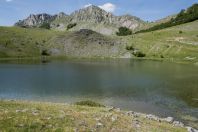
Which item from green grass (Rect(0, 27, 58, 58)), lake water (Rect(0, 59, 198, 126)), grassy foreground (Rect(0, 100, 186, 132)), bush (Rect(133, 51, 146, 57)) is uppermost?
green grass (Rect(0, 27, 58, 58))

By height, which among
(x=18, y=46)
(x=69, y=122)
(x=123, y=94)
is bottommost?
(x=123, y=94)

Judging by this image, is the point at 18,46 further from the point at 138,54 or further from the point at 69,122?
the point at 69,122

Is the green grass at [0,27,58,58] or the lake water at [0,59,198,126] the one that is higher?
the green grass at [0,27,58,58]

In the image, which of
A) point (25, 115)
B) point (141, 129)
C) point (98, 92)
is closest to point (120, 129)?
point (141, 129)

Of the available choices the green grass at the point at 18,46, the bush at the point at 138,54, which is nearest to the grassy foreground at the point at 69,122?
the green grass at the point at 18,46

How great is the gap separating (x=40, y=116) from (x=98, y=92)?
38155 millimetres

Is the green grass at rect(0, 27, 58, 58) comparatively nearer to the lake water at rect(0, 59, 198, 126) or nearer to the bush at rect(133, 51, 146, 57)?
the bush at rect(133, 51, 146, 57)

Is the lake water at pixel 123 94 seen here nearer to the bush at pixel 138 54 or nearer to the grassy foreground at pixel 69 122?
the grassy foreground at pixel 69 122

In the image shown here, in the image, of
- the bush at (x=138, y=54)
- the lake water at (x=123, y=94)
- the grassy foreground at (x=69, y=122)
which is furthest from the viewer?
the bush at (x=138, y=54)

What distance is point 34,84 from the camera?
73812mm

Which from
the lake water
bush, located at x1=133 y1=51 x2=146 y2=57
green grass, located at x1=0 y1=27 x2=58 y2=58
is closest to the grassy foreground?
the lake water

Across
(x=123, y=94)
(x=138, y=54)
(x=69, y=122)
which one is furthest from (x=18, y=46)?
(x=69, y=122)

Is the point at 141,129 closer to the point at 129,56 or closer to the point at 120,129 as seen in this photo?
the point at 120,129

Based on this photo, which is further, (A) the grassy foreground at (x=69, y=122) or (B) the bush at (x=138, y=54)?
(B) the bush at (x=138, y=54)
